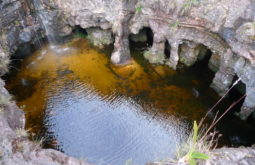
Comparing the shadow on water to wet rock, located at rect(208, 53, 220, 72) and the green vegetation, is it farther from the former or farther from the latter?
the green vegetation

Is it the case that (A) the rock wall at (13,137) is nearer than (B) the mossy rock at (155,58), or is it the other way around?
(A) the rock wall at (13,137)

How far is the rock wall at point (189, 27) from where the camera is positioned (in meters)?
8.45

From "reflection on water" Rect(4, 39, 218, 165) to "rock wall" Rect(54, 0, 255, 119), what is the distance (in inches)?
39.8

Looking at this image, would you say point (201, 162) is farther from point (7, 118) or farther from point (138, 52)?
point (138, 52)

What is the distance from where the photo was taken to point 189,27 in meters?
10.1

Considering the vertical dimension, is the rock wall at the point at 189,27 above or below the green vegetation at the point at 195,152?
above

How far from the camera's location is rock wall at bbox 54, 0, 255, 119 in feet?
27.7

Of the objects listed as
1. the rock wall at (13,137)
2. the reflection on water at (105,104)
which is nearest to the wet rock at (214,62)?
the reflection on water at (105,104)

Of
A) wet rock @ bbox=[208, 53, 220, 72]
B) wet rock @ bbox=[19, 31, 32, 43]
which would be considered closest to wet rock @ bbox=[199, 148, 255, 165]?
wet rock @ bbox=[208, 53, 220, 72]

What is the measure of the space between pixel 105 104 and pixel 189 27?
17.0ft

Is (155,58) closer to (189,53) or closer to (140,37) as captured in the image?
(189,53)

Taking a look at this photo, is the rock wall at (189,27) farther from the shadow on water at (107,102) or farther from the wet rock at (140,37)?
the wet rock at (140,37)

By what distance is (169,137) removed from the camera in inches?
335

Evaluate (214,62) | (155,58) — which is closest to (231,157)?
(214,62)
